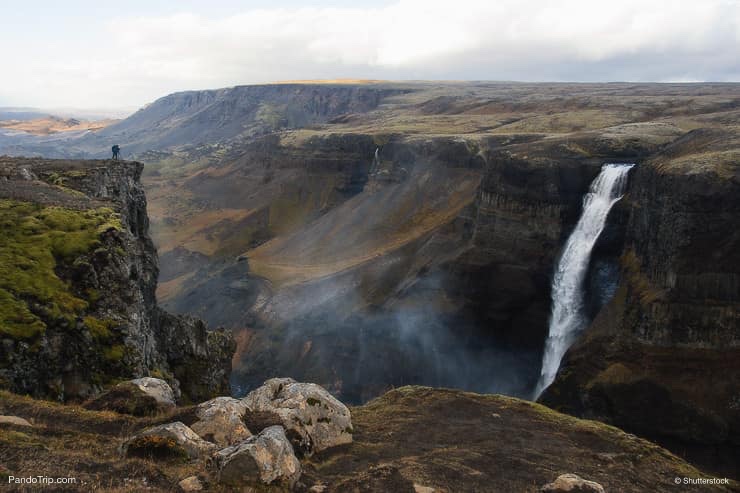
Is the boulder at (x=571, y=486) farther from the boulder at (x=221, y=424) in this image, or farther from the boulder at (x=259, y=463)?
the boulder at (x=221, y=424)

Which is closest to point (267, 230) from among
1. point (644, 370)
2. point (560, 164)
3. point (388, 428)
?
point (560, 164)

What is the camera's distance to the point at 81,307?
24.2 metres

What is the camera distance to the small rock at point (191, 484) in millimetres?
13906

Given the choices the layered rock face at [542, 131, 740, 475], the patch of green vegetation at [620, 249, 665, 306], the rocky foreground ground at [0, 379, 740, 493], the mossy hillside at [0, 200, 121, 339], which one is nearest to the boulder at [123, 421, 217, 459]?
the rocky foreground ground at [0, 379, 740, 493]

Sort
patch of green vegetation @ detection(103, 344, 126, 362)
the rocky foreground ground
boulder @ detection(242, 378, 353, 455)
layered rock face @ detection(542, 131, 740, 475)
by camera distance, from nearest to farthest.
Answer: the rocky foreground ground < boulder @ detection(242, 378, 353, 455) < patch of green vegetation @ detection(103, 344, 126, 362) < layered rock face @ detection(542, 131, 740, 475)

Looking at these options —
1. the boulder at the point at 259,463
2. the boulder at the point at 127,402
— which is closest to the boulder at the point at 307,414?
the boulder at the point at 259,463

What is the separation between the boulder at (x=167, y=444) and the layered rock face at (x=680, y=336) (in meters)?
34.6

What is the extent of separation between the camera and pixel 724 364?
38438mm

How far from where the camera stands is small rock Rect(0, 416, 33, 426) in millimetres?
15269

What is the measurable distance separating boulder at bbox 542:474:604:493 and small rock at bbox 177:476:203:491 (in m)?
10.2

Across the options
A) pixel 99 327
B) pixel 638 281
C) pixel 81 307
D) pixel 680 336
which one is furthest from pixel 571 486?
pixel 638 281

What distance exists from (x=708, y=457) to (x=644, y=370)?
6.76 metres

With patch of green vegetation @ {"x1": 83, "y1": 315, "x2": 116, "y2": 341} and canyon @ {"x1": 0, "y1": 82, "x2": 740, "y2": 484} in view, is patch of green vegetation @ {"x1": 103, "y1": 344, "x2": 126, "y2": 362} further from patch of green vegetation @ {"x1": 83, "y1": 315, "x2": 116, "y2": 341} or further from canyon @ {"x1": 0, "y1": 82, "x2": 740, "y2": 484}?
canyon @ {"x1": 0, "y1": 82, "x2": 740, "y2": 484}

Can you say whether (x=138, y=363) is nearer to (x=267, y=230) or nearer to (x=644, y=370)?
(x=644, y=370)
